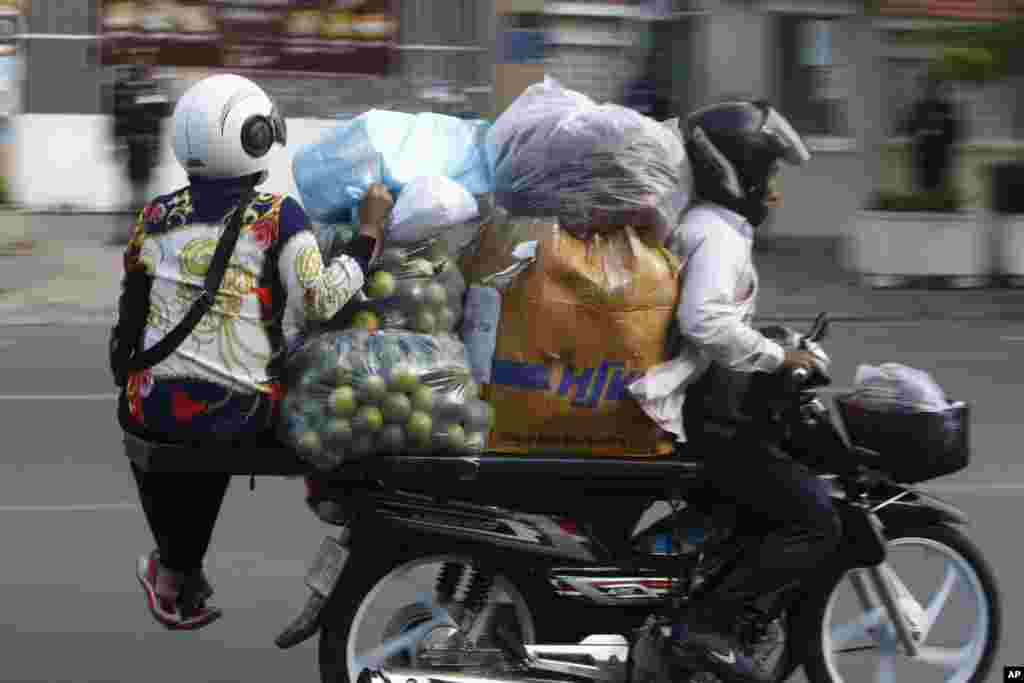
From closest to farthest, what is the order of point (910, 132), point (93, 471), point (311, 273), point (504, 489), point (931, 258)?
point (311, 273) < point (504, 489) < point (93, 471) < point (931, 258) < point (910, 132)

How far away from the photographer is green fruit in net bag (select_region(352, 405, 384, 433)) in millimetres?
3988

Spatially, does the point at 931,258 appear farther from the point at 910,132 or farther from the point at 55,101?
the point at 55,101

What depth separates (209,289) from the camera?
4090mm

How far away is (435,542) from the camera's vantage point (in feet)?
13.9

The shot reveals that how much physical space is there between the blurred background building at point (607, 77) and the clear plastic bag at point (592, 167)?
13.6m

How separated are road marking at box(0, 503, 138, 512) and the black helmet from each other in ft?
11.7

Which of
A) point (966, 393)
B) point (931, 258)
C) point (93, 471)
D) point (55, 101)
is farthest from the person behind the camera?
point (55, 101)

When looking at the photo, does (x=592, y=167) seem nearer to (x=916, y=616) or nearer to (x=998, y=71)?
(x=916, y=616)

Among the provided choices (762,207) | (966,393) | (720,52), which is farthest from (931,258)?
(762,207)

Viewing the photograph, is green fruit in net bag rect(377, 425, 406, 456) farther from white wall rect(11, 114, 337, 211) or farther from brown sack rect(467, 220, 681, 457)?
white wall rect(11, 114, 337, 211)

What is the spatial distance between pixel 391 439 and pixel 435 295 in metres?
0.38

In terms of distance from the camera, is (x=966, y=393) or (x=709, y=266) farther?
(x=966, y=393)

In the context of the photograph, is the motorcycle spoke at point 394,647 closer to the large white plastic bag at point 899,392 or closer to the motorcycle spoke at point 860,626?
the motorcycle spoke at point 860,626

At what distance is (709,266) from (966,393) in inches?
A: 252
